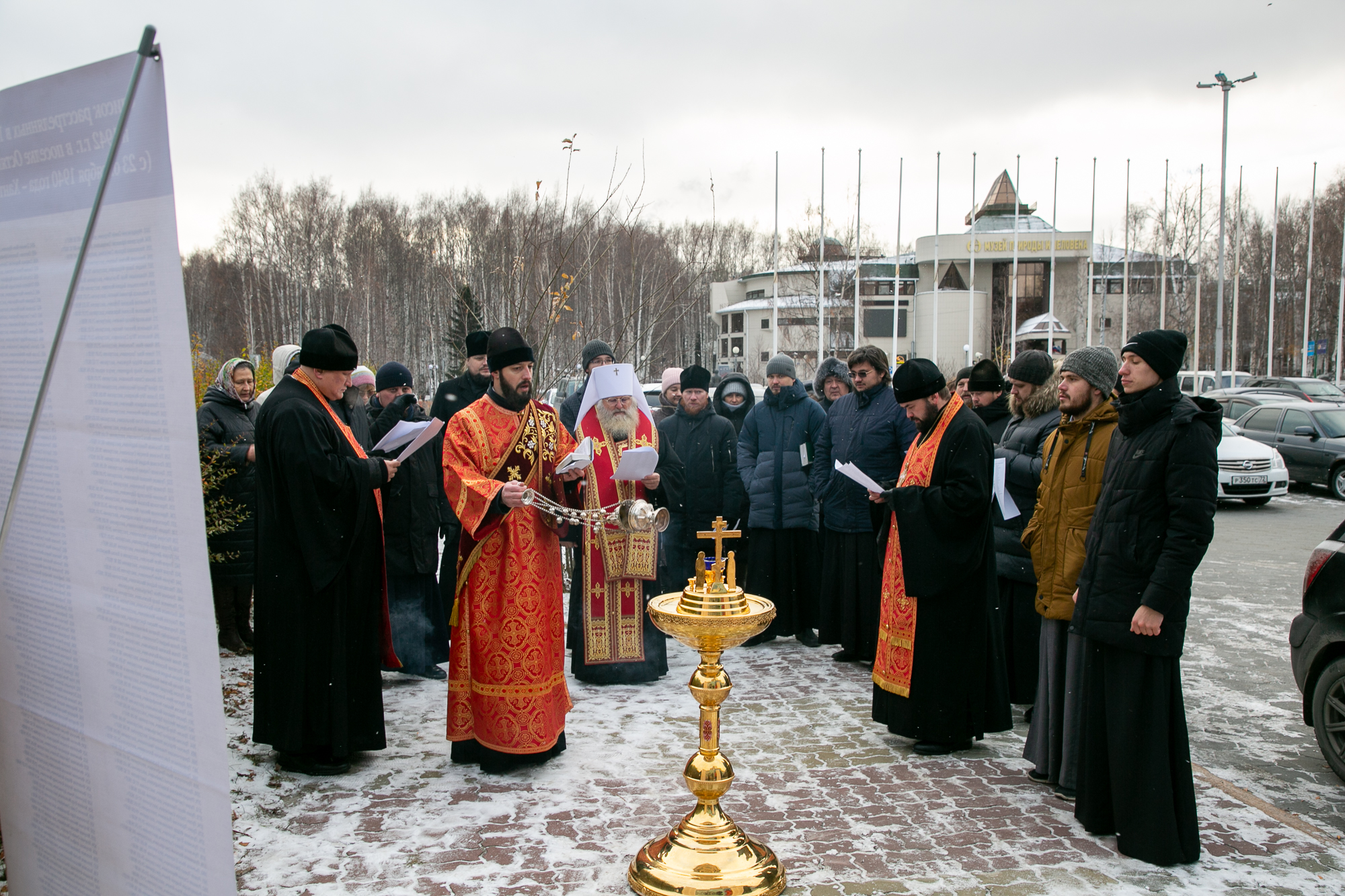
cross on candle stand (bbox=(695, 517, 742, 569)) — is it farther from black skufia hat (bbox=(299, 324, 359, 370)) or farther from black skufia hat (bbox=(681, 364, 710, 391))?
black skufia hat (bbox=(681, 364, 710, 391))

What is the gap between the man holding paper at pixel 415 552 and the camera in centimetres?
597

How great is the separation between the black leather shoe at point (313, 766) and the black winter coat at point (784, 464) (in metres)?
3.57

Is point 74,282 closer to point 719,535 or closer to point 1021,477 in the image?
point 719,535

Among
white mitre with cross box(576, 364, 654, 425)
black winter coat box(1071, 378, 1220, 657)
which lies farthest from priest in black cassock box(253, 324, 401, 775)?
black winter coat box(1071, 378, 1220, 657)

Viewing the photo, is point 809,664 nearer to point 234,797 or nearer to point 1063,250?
point 234,797

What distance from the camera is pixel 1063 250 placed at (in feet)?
163

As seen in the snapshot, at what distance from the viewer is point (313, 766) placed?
436 cm

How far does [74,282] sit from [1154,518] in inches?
139

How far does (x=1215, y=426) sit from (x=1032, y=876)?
1.84 metres

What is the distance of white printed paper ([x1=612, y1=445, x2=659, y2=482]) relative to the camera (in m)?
4.45

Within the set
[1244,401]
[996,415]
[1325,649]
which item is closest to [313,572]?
[996,415]

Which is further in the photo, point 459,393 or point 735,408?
point 735,408

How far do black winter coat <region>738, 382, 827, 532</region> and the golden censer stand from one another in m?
3.51

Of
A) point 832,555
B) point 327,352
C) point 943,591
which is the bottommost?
point 832,555
